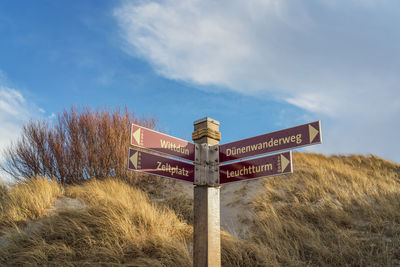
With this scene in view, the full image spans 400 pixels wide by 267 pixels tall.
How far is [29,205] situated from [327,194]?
24.9 ft

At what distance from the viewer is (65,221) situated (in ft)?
20.7

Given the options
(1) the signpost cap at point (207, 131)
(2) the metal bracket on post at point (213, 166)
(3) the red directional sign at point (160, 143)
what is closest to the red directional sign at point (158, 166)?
(3) the red directional sign at point (160, 143)

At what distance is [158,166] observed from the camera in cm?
380

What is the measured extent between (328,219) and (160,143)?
5.20 metres

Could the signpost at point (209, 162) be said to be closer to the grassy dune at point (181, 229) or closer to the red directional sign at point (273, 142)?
the red directional sign at point (273, 142)

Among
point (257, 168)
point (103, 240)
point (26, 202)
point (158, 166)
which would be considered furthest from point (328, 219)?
point (26, 202)

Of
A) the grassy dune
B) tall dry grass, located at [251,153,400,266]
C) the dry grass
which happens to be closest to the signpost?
the grassy dune

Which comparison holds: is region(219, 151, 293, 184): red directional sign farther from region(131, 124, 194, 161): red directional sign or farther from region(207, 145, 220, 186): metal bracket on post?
region(131, 124, 194, 161): red directional sign

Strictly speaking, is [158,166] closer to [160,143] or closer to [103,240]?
[160,143]

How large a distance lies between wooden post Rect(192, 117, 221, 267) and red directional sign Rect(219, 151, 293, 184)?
152mm

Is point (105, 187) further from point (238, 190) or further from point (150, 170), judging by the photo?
point (150, 170)

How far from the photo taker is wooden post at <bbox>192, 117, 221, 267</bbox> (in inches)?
153

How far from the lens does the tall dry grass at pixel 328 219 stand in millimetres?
5715

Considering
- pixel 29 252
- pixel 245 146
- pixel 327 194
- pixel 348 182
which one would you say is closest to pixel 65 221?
pixel 29 252
